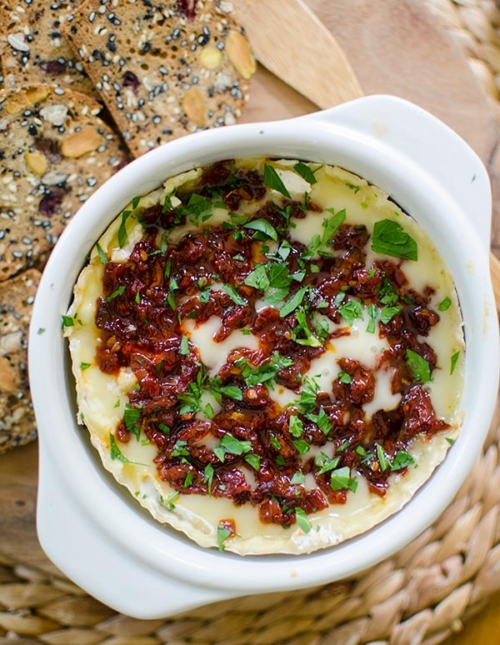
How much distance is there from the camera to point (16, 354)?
2.35 m

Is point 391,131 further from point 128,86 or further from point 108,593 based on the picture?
point 108,593

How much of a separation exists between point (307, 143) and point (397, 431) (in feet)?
2.48

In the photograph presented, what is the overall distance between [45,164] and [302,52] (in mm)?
814

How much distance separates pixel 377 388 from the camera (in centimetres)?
199

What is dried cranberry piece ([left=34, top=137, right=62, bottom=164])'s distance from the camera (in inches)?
92.8

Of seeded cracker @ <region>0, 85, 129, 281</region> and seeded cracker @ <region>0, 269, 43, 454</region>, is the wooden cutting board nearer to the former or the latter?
seeded cracker @ <region>0, 85, 129, 281</region>

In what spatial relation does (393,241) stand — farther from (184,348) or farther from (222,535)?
(222,535)

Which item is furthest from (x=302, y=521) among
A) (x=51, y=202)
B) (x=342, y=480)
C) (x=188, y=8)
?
(x=188, y=8)

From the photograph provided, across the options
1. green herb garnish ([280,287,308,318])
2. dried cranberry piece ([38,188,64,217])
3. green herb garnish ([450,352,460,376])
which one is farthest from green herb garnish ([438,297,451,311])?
dried cranberry piece ([38,188,64,217])

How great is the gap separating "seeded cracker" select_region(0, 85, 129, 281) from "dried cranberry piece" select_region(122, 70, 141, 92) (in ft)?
0.35

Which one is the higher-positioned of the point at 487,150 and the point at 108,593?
the point at 487,150

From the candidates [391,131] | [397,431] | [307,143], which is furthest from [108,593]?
[391,131]

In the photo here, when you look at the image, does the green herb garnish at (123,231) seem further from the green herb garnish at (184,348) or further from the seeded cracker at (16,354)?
the seeded cracker at (16,354)

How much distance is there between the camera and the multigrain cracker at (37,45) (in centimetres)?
236
